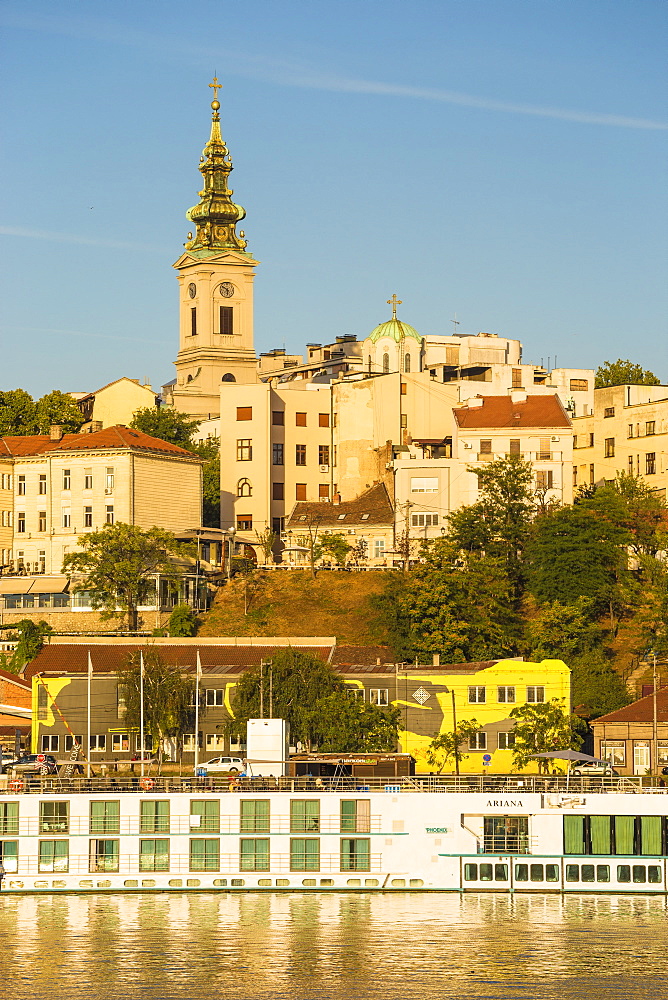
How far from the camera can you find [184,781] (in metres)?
62.9

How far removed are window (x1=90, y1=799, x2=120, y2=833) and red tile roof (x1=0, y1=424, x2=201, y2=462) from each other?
4987 cm

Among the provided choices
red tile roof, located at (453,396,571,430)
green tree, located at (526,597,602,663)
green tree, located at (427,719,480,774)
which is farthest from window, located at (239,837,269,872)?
red tile roof, located at (453,396,571,430)

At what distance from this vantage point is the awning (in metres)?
106

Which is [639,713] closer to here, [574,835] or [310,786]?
[574,835]

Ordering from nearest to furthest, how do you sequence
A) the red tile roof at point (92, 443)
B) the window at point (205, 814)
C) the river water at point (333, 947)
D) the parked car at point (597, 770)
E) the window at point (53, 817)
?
1. the river water at point (333, 947)
2. the window at point (205, 814)
3. the window at point (53, 817)
4. the parked car at point (597, 770)
5. the red tile roof at point (92, 443)

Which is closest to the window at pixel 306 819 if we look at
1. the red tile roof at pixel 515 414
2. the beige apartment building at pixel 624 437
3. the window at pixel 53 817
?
the window at pixel 53 817

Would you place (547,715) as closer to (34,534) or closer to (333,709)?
(333,709)

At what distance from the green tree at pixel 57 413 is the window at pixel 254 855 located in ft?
233

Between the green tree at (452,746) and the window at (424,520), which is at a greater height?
the window at (424,520)

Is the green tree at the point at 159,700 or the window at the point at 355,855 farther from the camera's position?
the green tree at the point at 159,700

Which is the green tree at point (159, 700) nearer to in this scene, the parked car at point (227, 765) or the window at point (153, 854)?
the parked car at point (227, 765)

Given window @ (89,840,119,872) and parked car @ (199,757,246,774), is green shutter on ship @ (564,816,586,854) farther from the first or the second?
parked car @ (199,757,246,774)

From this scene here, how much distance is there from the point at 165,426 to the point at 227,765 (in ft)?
194

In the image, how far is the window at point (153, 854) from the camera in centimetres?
6169
